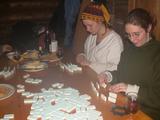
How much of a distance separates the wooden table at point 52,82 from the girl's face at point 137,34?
0.49 m

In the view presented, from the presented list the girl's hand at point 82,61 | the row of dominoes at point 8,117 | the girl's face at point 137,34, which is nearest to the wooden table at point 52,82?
the row of dominoes at point 8,117

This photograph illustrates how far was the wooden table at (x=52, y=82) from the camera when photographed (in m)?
1.83

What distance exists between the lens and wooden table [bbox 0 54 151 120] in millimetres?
1825

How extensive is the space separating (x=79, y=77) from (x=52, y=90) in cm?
36

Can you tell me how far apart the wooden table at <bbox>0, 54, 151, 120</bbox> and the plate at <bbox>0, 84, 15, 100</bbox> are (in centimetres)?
3

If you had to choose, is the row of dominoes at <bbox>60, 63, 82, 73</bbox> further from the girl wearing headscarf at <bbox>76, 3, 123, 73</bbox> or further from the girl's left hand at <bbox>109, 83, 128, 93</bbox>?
the girl's left hand at <bbox>109, 83, 128, 93</bbox>

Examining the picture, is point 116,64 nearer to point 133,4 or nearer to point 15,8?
point 133,4

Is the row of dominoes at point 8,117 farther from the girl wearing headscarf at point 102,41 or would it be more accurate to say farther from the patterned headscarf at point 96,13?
the patterned headscarf at point 96,13

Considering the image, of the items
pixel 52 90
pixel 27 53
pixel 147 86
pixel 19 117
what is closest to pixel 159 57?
pixel 147 86

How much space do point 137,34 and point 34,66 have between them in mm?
1031

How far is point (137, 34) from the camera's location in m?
2.26

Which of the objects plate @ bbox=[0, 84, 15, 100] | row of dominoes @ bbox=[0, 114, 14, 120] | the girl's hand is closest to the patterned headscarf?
the girl's hand

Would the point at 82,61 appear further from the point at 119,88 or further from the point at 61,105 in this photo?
the point at 61,105

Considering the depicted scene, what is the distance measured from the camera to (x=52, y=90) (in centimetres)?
215
